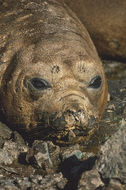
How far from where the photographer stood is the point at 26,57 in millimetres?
5867

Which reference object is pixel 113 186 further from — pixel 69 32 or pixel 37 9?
pixel 37 9

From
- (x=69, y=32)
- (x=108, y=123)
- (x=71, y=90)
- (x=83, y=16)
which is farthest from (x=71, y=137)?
(x=83, y=16)

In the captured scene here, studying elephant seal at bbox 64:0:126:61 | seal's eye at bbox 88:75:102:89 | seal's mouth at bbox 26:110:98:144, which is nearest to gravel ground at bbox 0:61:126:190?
seal's mouth at bbox 26:110:98:144

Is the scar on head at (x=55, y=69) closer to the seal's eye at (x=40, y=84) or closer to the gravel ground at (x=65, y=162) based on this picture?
the seal's eye at (x=40, y=84)

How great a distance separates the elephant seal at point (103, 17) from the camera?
8398 millimetres

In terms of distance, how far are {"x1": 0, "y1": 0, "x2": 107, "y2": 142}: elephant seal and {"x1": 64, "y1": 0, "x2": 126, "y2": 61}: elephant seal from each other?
6.53ft

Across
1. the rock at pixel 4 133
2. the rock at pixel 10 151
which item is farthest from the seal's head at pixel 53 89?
the rock at pixel 10 151

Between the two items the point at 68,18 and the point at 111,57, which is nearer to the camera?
the point at 68,18

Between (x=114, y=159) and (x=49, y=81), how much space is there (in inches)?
58.4

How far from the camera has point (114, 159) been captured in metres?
4.58

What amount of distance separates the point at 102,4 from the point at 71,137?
381cm

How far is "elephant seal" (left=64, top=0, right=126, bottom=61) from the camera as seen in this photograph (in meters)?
8.40

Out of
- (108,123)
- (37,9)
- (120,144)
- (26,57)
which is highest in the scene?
(37,9)

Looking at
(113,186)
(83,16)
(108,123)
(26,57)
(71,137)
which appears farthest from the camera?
(83,16)
